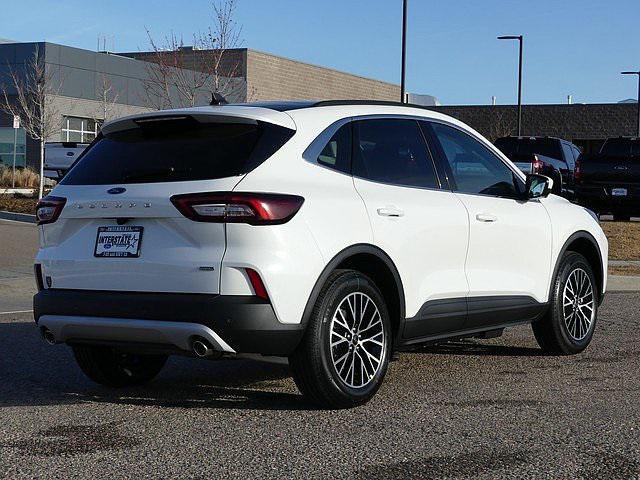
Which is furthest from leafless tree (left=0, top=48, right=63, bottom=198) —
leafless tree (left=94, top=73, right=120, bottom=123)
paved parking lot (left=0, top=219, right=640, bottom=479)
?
paved parking lot (left=0, top=219, right=640, bottom=479)

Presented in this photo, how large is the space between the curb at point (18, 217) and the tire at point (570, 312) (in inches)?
794

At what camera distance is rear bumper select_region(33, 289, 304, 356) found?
5.93 m

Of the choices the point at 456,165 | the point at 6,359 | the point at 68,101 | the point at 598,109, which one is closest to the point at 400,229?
the point at 456,165

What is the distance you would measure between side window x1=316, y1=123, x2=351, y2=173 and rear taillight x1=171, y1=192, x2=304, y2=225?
600mm

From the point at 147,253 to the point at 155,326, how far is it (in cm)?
42

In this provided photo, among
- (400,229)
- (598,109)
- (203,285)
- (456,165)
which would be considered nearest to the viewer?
(203,285)

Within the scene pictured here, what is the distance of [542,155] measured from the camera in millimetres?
28156

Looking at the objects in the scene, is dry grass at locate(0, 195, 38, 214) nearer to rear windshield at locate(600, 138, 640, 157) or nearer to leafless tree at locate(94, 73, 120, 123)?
rear windshield at locate(600, 138, 640, 157)

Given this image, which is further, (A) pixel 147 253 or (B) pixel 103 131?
(B) pixel 103 131

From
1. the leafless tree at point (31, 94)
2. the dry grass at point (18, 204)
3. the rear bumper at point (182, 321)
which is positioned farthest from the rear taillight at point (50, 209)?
the leafless tree at point (31, 94)

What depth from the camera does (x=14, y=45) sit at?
170ft

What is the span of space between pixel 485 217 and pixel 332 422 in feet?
7.39

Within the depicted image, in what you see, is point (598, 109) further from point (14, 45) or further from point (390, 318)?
point (390, 318)

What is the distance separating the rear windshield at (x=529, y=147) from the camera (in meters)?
27.1
